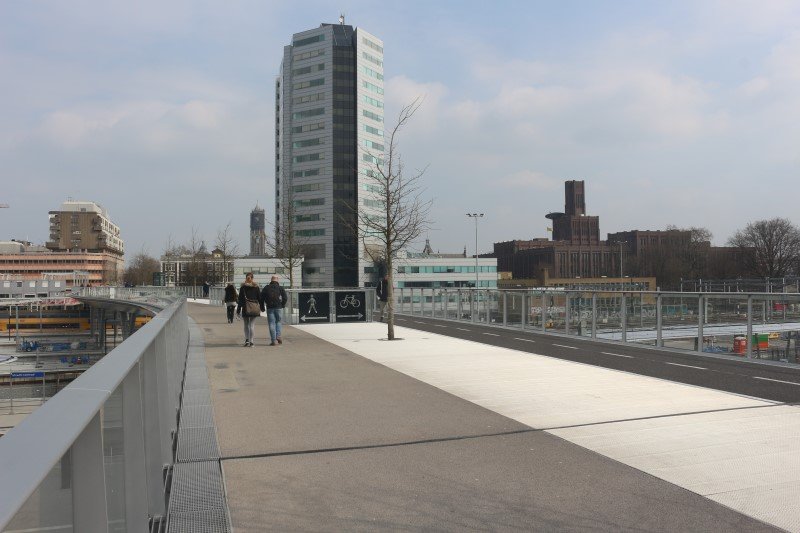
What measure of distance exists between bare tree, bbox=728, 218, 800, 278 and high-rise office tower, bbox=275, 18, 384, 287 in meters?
54.1

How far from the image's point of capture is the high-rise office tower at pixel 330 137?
352ft

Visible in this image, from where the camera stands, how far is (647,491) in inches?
184

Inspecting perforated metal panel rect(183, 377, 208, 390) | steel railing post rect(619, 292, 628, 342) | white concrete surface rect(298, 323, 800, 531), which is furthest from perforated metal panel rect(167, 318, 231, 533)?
steel railing post rect(619, 292, 628, 342)

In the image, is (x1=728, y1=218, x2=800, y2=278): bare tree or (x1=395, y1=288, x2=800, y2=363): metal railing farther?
(x1=728, y1=218, x2=800, y2=278): bare tree

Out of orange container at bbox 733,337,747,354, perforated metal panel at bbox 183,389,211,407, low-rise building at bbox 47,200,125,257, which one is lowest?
perforated metal panel at bbox 183,389,211,407

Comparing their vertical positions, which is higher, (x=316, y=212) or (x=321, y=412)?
(x=316, y=212)

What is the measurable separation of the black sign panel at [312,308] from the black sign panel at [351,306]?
392mm

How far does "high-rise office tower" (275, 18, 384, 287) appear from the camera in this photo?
Result: 107 meters

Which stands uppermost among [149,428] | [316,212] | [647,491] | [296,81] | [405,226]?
[296,81]

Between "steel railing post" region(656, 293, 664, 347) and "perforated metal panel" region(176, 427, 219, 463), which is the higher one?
"steel railing post" region(656, 293, 664, 347)

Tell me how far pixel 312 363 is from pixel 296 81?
352 feet

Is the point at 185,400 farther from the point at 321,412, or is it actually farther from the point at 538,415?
the point at 538,415

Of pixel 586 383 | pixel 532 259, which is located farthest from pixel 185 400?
pixel 532 259

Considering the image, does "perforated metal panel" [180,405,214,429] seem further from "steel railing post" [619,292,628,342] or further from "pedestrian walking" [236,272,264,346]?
"steel railing post" [619,292,628,342]
